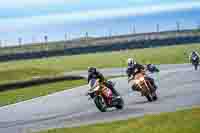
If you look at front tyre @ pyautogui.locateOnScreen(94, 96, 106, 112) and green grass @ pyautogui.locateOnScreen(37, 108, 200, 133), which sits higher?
green grass @ pyautogui.locateOnScreen(37, 108, 200, 133)

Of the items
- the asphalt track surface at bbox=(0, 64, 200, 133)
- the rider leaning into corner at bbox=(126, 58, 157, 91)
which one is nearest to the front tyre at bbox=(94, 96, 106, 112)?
the asphalt track surface at bbox=(0, 64, 200, 133)

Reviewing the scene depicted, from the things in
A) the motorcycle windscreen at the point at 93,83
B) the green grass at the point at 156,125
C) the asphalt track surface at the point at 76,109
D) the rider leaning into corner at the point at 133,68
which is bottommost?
the asphalt track surface at the point at 76,109

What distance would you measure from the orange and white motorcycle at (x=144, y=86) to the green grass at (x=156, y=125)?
589 cm

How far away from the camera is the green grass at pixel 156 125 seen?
14144 millimetres

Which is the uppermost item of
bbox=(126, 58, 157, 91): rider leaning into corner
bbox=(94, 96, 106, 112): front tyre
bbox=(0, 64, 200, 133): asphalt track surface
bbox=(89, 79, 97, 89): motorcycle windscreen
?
bbox=(126, 58, 157, 91): rider leaning into corner

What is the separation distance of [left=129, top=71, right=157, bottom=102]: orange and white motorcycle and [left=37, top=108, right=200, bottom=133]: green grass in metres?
5.89

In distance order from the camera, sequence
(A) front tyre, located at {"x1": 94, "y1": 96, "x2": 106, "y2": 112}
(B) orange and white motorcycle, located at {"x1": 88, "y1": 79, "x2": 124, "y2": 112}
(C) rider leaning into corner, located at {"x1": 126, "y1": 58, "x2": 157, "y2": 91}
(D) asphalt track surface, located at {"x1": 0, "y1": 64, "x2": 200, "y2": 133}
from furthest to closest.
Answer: (C) rider leaning into corner, located at {"x1": 126, "y1": 58, "x2": 157, "y2": 91}, (A) front tyre, located at {"x1": 94, "y1": 96, "x2": 106, "y2": 112}, (B) orange and white motorcycle, located at {"x1": 88, "y1": 79, "x2": 124, "y2": 112}, (D) asphalt track surface, located at {"x1": 0, "y1": 64, "x2": 200, "y2": 133}

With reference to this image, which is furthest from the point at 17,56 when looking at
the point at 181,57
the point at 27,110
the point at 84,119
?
the point at 84,119

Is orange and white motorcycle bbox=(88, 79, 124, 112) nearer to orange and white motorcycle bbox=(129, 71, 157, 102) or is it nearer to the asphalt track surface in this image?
the asphalt track surface

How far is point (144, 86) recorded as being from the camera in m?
23.3

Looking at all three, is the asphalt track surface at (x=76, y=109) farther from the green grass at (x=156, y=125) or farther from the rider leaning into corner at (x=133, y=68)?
the green grass at (x=156, y=125)

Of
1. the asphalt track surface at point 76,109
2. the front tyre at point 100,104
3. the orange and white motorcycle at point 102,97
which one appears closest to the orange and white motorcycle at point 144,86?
the asphalt track surface at point 76,109

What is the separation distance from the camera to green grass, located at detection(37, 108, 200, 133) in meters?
14.1

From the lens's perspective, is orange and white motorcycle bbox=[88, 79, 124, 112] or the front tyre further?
the front tyre
